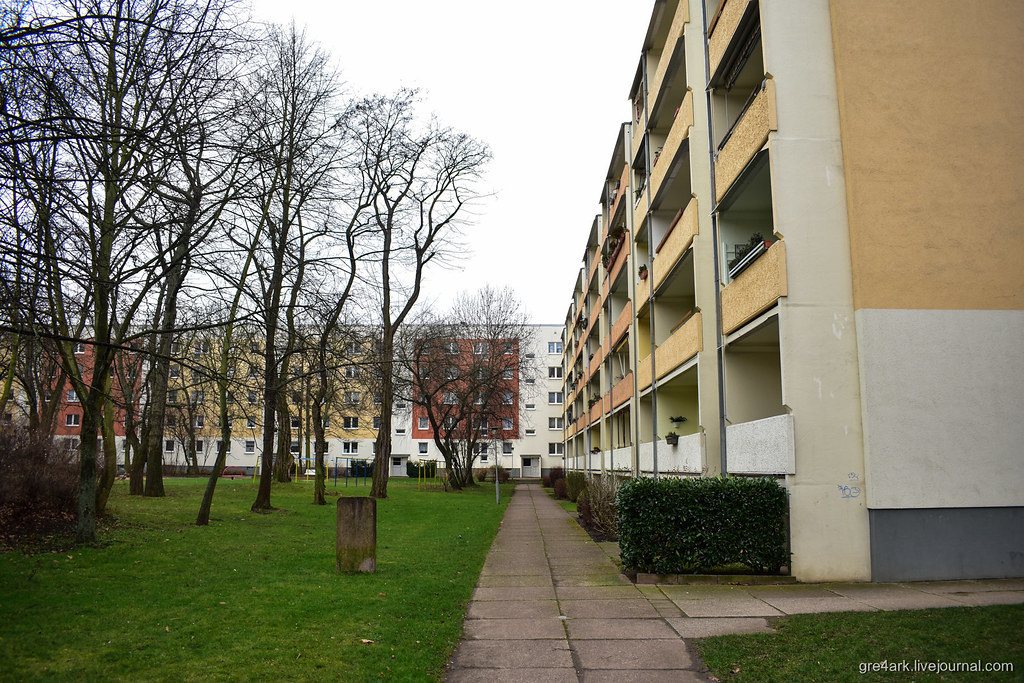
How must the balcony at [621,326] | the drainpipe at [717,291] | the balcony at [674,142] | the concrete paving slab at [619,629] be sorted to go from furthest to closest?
the balcony at [621,326], the balcony at [674,142], the drainpipe at [717,291], the concrete paving slab at [619,629]

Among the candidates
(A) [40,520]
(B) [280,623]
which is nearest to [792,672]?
(B) [280,623]

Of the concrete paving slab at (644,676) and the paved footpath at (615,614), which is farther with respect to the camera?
the paved footpath at (615,614)

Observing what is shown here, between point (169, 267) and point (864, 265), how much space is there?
9448 mm

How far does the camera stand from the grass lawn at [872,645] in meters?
5.75

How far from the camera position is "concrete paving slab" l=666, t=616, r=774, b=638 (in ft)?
24.4

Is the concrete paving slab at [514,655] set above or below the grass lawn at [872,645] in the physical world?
below

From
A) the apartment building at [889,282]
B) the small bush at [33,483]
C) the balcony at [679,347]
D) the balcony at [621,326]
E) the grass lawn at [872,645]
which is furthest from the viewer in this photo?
the balcony at [621,326]

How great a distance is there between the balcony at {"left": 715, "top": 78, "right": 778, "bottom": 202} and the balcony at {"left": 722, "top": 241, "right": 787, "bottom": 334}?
73.3 inches

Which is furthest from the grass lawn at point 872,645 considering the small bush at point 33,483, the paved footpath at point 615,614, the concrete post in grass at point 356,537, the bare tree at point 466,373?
the bare tree at point 466,373

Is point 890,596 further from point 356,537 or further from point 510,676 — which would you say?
point 356,537

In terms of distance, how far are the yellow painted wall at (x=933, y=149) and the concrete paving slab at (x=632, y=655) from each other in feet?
20.9

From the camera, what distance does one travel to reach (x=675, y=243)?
17.5 meters

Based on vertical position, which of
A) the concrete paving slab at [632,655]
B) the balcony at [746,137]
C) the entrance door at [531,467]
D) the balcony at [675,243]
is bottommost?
the entrance door at [531,467]

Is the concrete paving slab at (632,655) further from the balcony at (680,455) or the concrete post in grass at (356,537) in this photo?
the balcony at (680,455)
